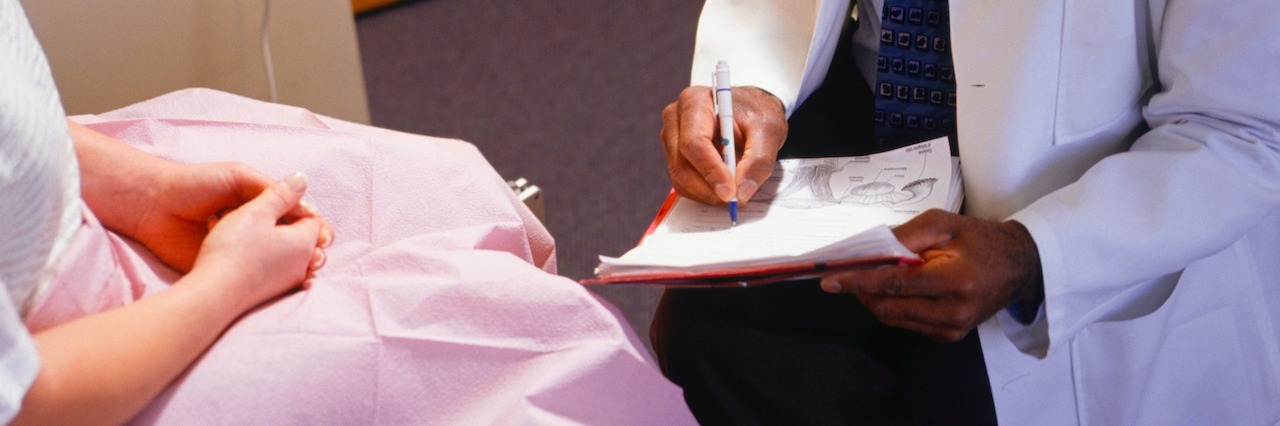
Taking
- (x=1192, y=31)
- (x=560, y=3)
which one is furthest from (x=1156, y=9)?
(x=560, y=3)

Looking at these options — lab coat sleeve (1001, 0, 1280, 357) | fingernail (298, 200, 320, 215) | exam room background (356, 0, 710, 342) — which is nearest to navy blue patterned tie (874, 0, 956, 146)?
lab coat sleeve (1001, 0, 1280, 357)

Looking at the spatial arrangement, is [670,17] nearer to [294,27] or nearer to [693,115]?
[294,27]

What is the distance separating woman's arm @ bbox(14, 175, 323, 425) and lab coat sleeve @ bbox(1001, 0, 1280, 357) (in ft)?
1.84

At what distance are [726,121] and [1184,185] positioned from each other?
1.23ft

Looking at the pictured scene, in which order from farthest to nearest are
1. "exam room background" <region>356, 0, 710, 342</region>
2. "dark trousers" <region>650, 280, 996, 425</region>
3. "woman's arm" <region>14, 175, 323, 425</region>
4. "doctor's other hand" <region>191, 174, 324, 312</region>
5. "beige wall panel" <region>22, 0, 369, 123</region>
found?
"exam room background" <region>356, 0, 710, 342</region>, "beige wall panel" <region>22, 0, 369, 123</region>, "dark trousers" <region>650, 280, 996, 425</region>, "doctor's other hand" <region>191, 174, 324, 312</region>, "woman's arm" <region>14, 175, 323, 425</region>

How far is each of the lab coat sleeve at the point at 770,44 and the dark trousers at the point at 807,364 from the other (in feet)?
0.86

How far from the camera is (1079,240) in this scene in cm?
72

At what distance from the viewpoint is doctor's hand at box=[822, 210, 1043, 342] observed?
69 cm

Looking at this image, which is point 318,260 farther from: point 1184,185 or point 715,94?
point 1184,185

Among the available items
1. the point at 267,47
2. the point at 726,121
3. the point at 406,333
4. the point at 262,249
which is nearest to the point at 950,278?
the point at 726,121

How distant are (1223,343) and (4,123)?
3.01 ft

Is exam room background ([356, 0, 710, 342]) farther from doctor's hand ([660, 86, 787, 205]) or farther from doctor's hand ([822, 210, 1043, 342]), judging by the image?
doctor's hand ([822, 210, 1043, 342])

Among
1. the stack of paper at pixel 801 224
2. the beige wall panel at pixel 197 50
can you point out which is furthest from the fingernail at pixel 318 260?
the beige wall panel at pixel 197 50

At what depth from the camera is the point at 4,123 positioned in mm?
525
